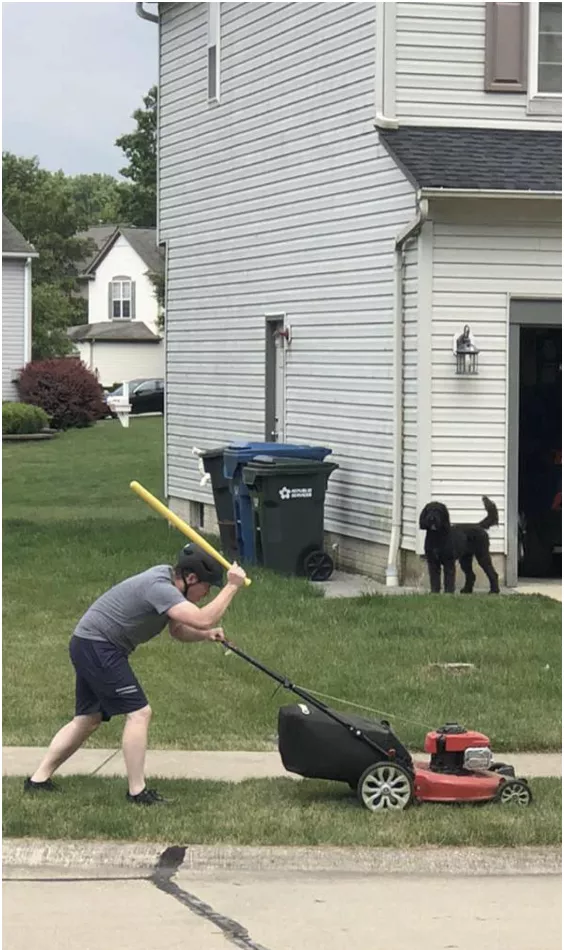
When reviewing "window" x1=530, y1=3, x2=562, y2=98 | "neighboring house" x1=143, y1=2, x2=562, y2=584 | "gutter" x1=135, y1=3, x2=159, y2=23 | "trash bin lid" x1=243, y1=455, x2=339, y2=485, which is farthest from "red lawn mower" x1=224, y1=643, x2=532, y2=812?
"gutter" x1=135, y1=3, x2=159, y2=23

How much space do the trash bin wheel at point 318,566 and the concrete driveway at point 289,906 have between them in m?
9.09

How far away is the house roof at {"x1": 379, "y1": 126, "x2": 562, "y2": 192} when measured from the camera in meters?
14.7

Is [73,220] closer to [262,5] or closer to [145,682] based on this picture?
[262,5]

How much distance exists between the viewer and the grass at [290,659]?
9602mm

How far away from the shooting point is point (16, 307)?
4825cm

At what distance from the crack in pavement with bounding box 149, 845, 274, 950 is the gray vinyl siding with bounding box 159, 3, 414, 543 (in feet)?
29.6

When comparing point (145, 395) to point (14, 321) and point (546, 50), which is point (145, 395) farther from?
point (546, 50)

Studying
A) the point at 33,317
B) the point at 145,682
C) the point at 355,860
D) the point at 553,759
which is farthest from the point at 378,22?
the point at 33,317

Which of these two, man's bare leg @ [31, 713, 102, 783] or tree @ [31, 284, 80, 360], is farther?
tree @ [31, 284, 80, 360]

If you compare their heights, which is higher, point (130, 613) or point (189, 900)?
point (130, 613)

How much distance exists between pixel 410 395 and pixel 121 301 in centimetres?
5708

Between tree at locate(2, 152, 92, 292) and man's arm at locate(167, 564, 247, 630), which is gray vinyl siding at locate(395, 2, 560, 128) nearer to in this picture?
man's arm at locate(167, 564, 247, 630)

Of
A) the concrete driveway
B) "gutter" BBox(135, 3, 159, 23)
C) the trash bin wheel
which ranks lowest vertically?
the concrete driveway

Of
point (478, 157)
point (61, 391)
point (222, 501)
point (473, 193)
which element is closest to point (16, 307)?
point (61, 391)
